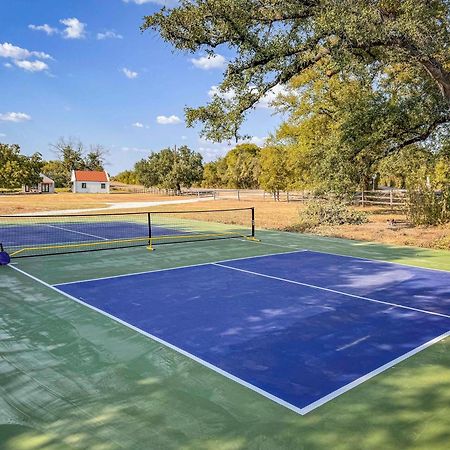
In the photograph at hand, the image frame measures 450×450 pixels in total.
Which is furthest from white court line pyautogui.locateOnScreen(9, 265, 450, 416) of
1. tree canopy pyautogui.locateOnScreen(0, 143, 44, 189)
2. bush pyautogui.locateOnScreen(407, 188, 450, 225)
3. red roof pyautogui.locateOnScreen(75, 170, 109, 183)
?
red roof pyautogui.locateOnScreen(75, 170, 109, 183)

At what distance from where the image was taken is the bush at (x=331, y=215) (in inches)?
715

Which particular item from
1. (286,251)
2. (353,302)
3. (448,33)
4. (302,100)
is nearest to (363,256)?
(286,251)

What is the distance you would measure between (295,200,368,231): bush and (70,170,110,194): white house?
197 feet

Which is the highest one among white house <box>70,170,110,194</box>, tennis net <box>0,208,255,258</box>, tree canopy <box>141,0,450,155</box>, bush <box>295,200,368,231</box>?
tree canopy <box>141,0,450,155</box>

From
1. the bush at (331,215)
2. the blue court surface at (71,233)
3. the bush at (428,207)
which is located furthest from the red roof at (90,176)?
the bush at (428,207)

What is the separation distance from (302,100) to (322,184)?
40.6 feet

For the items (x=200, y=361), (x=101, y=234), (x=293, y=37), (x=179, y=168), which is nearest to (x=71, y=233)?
(x=101, y=234)

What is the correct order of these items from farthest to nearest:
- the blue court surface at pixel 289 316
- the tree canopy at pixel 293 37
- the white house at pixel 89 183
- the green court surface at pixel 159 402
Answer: the white house at pixel 89 183, the tree canopy at pixel 293 37, the blue court surface at pixel 289 316, the green court surface at pixel 159 402

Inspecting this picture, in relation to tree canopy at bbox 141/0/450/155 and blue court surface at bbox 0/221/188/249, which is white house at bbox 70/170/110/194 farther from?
tree canopy at bbox 141/0/450/155

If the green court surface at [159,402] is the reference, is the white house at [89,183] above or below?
above

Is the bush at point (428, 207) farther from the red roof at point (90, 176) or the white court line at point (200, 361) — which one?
the red roof at point (90, 176)

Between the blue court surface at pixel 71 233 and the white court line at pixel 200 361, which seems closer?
the white court line at pixel 200 361

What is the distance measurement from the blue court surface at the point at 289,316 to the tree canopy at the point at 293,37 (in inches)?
215

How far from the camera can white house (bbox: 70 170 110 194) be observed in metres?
71.9
